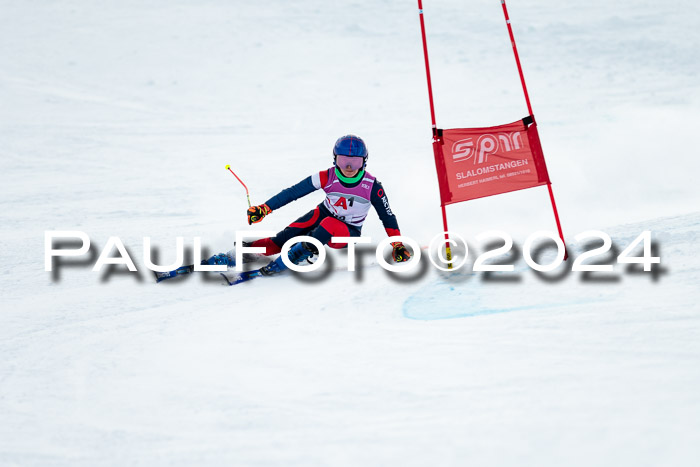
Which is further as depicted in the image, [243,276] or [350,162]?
[243,276]

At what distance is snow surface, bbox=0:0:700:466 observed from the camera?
137 inches

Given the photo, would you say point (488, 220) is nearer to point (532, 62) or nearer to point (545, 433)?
point (545, 433)

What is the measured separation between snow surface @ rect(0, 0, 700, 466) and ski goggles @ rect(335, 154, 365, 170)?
813mm

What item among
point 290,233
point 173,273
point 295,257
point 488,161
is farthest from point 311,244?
point 488,161

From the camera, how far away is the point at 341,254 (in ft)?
19.7

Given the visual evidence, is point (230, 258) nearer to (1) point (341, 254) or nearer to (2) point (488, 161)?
(1) point (341, 254)

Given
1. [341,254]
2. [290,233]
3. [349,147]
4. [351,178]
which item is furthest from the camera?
[341,254]

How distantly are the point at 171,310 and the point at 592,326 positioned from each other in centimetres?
277

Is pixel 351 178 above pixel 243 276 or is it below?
above

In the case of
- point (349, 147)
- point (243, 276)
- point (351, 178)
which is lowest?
point (243, 276)

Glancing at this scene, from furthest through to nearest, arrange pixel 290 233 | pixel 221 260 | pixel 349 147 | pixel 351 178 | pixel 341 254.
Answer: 1. pixel 341 254
2. pixel 290 233
3. pixel 221 260
4. pixel 351 178
5. pixel 349 147

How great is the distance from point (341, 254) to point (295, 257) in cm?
57

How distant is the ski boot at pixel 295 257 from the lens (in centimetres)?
555

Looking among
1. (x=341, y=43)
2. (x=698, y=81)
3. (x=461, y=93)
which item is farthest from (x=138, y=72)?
(x=698, y=81)
